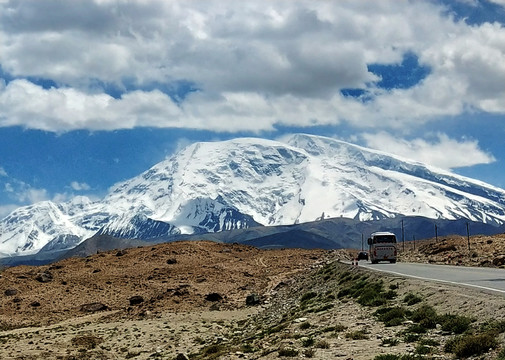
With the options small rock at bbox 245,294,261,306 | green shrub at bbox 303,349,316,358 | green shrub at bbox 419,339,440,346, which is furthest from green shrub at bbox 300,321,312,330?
small rock at bbox 245,294,261,306

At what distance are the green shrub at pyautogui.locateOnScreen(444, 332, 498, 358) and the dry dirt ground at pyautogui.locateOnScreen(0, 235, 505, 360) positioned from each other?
1.42 ft

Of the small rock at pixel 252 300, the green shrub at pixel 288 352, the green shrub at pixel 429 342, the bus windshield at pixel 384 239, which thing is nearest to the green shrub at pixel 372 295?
the green shrub at pixel 288 352

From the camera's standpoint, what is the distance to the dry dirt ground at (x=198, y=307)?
24406 mm

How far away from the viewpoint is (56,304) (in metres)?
55.6

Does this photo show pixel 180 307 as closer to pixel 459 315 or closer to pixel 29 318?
pixel 29 318

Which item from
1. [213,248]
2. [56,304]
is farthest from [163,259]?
[56,304]

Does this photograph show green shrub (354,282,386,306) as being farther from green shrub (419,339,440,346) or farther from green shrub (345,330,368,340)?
green shrub (419,339,440,346)

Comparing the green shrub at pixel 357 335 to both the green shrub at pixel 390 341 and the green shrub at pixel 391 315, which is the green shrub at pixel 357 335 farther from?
the green shrub at pixel 391 315

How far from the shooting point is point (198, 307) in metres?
52.5

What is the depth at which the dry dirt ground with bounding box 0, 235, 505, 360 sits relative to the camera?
80.1 ft

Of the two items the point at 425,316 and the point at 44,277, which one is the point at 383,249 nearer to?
the point at 44,277

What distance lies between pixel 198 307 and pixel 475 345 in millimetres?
37654

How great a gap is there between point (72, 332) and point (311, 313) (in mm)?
19040

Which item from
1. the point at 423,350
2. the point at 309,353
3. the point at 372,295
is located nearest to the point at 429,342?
the point at 423,350
